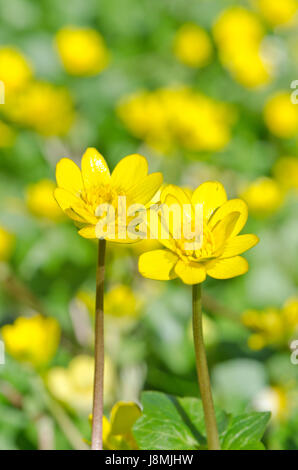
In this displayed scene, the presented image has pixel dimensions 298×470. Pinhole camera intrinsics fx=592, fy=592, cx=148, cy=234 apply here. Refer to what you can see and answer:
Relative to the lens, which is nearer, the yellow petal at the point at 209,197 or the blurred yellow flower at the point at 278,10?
the yellow petal at the point at 209,197

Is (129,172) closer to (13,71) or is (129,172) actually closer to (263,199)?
(263,199)

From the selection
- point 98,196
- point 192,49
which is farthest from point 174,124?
point 98,196

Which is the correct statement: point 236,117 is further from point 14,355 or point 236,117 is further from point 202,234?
point 202,234

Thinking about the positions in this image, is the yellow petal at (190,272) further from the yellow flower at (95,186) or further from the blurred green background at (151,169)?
the blurred green background at (151,169)

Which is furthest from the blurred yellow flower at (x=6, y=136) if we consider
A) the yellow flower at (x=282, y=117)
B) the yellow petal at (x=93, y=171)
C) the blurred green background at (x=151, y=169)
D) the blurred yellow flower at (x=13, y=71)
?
the yellow petal at (x=93, y=171)

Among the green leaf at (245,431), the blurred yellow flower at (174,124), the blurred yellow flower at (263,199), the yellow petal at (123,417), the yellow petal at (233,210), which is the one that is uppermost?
the blurred yellow flower at (174,124)

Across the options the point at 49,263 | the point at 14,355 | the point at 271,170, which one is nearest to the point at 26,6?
the point at 271,170
